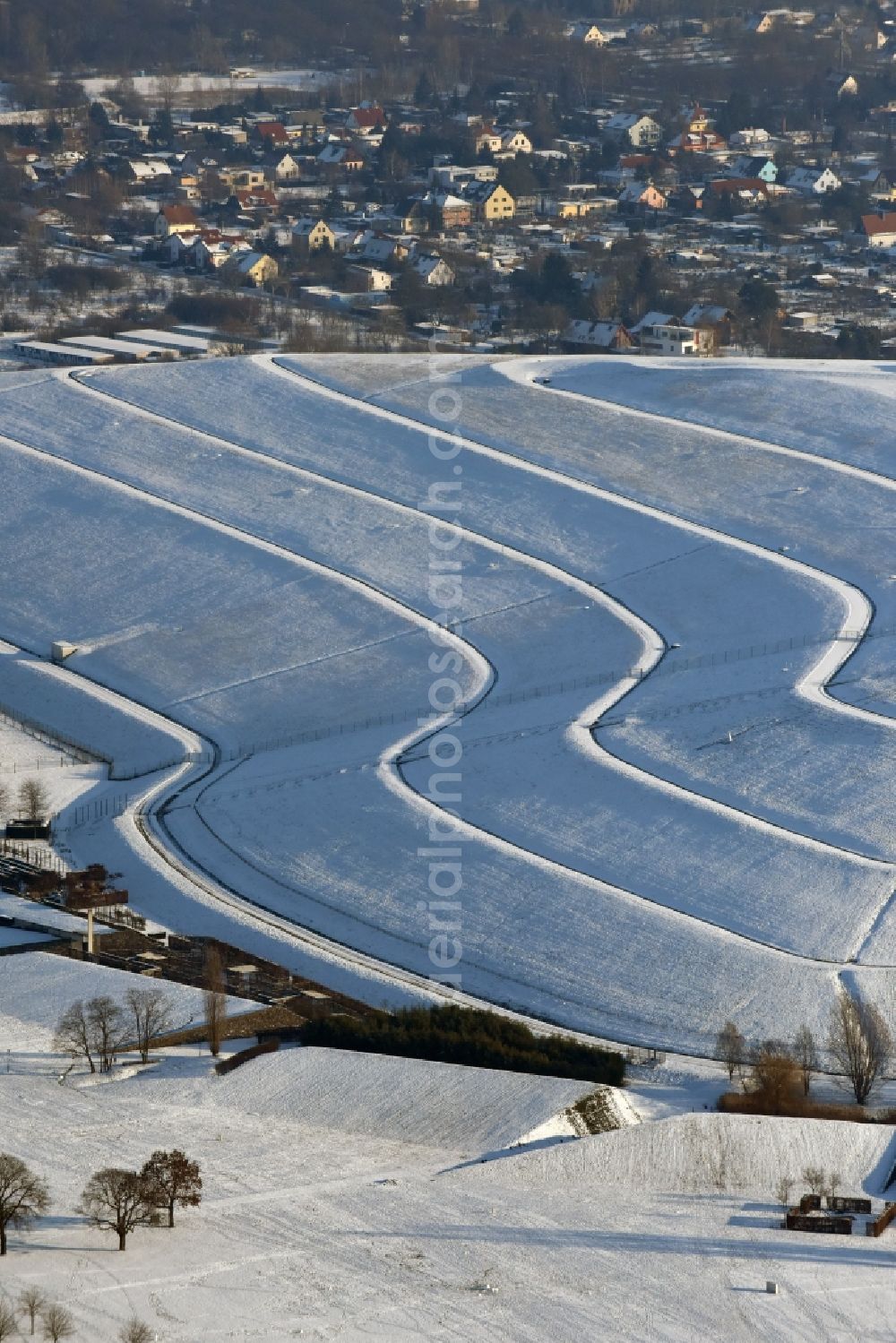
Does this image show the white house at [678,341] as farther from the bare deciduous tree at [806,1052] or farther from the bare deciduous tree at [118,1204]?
the bare deciduous tree at [118,1204]

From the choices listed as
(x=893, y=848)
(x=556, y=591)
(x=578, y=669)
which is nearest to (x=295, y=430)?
(x=556, y=591)

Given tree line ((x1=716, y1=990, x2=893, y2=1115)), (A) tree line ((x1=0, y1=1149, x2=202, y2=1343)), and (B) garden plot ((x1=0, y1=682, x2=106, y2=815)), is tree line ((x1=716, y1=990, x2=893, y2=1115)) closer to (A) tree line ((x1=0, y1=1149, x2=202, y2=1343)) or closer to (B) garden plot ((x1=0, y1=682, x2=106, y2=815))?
(A) tree line ((x1=0, y1=1149, x2=202, y2=1343))

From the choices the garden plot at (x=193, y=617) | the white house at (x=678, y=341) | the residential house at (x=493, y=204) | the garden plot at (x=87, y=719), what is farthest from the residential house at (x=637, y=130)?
the garden plot at (x=87, y=719)

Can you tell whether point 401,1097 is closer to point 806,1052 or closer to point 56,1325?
point 806,1052

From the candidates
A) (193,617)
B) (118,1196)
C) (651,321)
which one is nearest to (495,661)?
(193,617)

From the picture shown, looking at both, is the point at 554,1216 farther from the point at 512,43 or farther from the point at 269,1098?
the point at 512,43

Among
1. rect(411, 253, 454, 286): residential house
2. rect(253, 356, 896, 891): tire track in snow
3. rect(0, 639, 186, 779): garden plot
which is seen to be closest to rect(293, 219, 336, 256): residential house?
rect(411, 253, 454, 286): residential house
